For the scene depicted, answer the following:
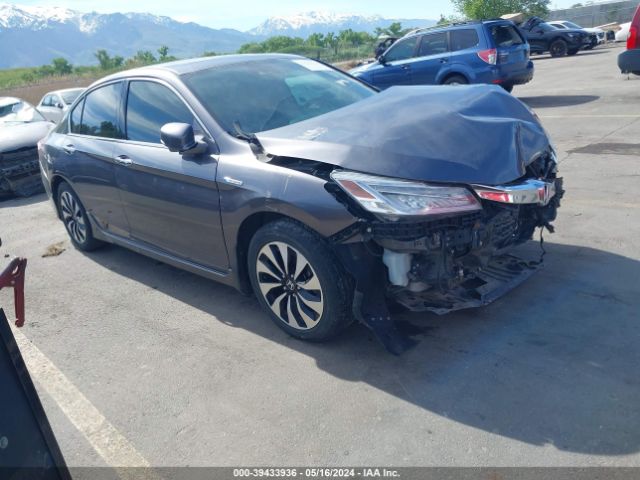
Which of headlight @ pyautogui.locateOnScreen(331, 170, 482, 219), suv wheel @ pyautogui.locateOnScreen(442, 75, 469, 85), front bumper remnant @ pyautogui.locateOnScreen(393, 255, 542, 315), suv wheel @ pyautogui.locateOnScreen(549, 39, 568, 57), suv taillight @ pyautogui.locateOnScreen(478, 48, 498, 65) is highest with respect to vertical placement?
suv taillight @ pyautogui.locateOnScreen(478, 48, 498, 65)

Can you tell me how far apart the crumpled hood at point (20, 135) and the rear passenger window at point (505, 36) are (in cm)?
910

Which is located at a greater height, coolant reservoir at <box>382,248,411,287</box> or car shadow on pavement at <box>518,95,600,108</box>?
coolant reservoir at <box>382,248,411,287</box>

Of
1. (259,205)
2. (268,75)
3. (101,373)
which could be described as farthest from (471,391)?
(268,75)

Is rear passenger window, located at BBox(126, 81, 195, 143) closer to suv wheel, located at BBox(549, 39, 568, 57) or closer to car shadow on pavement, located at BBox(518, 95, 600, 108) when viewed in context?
car shadow on pavement, located at BBox(518, 95, 600, 108)

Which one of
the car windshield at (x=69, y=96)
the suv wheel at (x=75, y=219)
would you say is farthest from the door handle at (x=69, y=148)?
the car windshield at (x=69, y=96)

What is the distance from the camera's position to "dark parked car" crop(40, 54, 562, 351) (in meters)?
3.22

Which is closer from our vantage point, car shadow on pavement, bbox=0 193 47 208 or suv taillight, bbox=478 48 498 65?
car shadow on pavement, bbox=0 193 47 208

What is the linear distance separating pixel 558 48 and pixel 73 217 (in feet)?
80.7

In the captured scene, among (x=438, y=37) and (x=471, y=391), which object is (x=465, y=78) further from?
(x=471, y=391)

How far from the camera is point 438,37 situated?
502 inches

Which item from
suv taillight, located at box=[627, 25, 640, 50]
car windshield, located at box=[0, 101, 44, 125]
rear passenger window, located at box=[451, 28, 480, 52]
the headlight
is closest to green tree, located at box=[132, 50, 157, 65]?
car windshield, located at box=[0, 101, 44, 125]

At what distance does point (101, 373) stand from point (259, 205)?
1.53m

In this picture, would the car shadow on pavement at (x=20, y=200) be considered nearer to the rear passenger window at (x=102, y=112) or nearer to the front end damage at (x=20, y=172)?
the front end damage at (x=20, y=172)

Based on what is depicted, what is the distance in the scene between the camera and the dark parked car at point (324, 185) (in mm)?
3221
